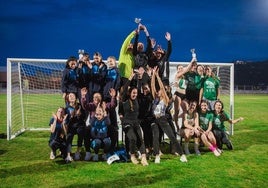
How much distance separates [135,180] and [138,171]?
1.97 feet

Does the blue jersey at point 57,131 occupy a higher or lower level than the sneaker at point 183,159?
higher

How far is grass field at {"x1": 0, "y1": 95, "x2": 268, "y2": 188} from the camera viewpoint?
19.9ft

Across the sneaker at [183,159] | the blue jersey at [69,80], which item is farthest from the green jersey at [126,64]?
the sneaker at [183,159]

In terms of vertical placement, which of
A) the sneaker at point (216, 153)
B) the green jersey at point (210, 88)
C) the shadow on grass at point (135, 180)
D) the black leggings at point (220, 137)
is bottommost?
the shadow on grass at point (135, 180)

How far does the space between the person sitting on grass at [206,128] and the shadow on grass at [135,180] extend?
206 cm

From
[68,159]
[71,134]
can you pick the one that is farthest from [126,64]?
[68,159]

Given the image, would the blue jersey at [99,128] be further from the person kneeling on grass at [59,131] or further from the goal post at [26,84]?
the goal post at [26,84]

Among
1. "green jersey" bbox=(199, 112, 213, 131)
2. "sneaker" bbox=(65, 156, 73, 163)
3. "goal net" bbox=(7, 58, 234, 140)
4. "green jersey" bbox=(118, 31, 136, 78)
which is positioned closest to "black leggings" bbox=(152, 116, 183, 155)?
"green jersey" bbox=(199, 112, 213, 131)

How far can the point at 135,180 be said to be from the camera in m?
6.20

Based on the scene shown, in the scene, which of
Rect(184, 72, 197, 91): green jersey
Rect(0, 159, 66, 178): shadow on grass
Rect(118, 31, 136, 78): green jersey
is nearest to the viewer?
Rect(0, 159, 66, 178): shadow on grass

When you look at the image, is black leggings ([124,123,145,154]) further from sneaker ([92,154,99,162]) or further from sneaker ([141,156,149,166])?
sneaker ([92,154,99,162])

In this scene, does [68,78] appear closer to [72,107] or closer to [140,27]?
[72,107]

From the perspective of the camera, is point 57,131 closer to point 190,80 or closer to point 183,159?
point 183,159

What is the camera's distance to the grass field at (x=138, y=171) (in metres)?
6.07
